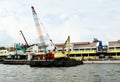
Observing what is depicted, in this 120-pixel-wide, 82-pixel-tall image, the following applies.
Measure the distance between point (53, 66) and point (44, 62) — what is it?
2815 mm

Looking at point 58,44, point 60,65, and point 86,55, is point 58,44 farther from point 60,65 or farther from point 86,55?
point 60,65

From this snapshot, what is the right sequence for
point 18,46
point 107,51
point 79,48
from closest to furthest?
point 107,51 → point 79,48 → point 18,46

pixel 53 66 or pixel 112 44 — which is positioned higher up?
pixel 112 44

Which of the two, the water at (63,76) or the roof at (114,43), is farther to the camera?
the roof at (114,43)

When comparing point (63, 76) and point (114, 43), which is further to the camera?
point (114, 43)

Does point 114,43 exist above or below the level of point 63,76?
above

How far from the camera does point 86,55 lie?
468ft

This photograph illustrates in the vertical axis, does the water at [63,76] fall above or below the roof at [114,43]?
below

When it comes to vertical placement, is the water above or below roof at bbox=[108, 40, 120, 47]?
below

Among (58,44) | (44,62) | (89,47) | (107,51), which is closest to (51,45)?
(58,44)

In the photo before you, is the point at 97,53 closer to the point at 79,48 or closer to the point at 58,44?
the point at 79,48

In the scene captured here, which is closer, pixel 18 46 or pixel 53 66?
pixel 53 66

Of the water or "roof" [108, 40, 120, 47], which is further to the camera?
"roof" [108, 40, 120, 47]

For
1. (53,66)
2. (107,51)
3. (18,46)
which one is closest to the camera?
(53,66)
